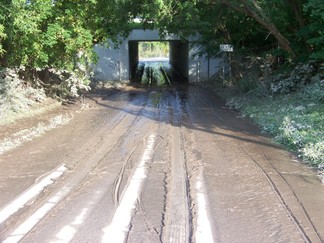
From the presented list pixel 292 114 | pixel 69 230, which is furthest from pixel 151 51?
pixel 69 230

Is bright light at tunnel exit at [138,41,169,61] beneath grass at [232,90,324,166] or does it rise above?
above

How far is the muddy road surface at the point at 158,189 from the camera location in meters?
4.84


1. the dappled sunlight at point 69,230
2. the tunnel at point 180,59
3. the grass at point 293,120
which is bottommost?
the dappled sunlight at point 69,230

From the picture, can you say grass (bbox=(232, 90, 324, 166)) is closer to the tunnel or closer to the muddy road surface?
the muddy road surface

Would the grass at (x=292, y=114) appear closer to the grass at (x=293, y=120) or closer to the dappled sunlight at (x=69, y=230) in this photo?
the grass at (x=293, y=120)

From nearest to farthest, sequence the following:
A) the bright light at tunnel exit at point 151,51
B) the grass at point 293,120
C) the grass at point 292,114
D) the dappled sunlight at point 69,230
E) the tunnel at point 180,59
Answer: the dappled sunlight at point 69,230 → the grass at point 293,120 → the grass at point 292,114 → the tunnel at point 180,59 → the bright light at tunnel exit at point 151,51

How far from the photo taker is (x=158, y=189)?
6375 millimetres

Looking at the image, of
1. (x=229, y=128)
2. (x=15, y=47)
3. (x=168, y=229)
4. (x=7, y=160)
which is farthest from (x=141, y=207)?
(x=15, y=47)

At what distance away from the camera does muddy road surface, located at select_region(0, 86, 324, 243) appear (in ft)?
15.9

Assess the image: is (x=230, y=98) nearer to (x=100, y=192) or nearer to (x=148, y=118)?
(x=148, y=118)

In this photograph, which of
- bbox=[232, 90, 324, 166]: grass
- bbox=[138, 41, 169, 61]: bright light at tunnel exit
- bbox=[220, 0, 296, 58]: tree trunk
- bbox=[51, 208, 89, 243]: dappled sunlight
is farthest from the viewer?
bbox=[138, 41, 169, 61]: bright light at tunnel exit

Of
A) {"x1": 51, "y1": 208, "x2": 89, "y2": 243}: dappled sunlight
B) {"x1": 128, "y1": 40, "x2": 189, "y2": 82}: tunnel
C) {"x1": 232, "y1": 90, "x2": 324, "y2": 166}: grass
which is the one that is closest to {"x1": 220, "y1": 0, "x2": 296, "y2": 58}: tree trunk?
{"x1": 232, "y1": 90, "x2": 324, "y2": 166}: grass

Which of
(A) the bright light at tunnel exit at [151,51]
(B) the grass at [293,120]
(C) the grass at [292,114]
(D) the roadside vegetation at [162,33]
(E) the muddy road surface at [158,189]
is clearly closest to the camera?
(E) the muddy road surface at [158,189]

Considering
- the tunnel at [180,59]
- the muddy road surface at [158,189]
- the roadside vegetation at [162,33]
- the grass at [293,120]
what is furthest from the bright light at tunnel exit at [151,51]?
the muddy road surface at [158,189]
